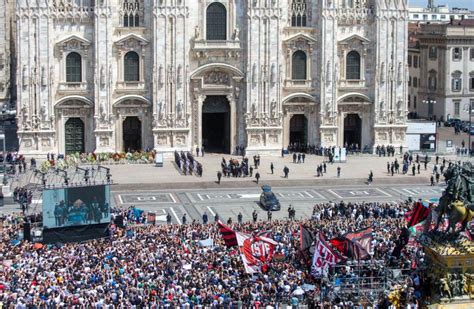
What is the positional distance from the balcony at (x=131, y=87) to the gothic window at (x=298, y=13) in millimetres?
14923

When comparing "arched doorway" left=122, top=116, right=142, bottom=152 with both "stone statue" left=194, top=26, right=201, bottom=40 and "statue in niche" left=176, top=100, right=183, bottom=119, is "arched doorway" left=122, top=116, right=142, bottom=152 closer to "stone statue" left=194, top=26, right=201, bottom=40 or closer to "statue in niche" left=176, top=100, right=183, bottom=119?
"statue in niche" left=176, top=100, right=183, bottom=119

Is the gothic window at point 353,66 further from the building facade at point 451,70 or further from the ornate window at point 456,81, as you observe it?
the ornate window at point 456,81

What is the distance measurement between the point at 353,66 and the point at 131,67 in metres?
20.4

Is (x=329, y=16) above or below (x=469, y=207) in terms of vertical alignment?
above

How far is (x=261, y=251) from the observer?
3875 centimetres

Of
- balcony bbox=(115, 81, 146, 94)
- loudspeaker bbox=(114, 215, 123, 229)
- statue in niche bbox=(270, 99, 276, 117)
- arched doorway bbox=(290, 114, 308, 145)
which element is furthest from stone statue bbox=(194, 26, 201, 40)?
loudspeaker bbox=(114, 215, 123, 229)

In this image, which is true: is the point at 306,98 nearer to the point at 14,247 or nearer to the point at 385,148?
the point at 385,148

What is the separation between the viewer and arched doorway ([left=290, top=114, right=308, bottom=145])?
8644 centimetres

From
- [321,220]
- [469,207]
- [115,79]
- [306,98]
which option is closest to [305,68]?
[306,98]

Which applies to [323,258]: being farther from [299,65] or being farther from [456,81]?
[456,81]

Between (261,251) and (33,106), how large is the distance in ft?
149

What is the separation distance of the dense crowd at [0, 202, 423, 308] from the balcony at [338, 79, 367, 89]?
35592 mm

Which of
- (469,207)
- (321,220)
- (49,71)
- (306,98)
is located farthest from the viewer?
(306,98)

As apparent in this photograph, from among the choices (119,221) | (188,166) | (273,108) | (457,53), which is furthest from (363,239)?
(457,53)
